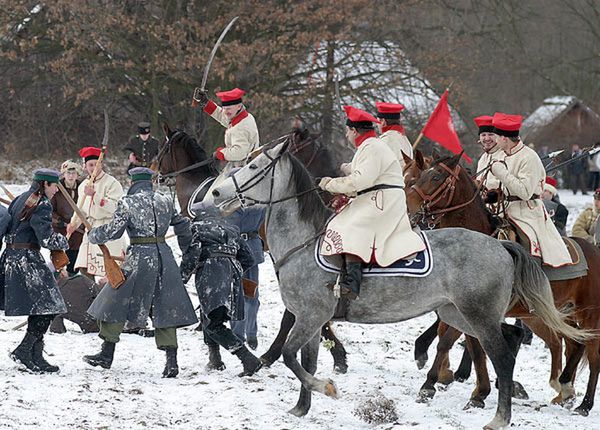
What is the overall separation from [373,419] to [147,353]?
307 centimetres

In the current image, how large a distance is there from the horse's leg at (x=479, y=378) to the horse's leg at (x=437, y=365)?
31 cm

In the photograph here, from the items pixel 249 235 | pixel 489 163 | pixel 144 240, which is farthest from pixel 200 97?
pixel 489 163

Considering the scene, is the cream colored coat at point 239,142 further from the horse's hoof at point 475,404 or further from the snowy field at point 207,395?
the horse's hoof at point 475,404

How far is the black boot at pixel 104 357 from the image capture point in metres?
8.80

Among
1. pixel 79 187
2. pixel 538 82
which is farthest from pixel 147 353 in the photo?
pixel 538 82

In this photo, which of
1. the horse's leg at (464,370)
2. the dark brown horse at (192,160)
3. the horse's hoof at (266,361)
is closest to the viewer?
the horse's hoof at (266,361)

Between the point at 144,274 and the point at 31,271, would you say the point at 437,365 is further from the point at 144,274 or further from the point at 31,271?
the point at 31,271

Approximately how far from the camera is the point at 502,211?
8.91 meters

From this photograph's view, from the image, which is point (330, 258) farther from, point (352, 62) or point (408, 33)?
point (408, 33)

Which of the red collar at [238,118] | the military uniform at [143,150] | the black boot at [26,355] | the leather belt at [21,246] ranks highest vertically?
the red collar at [238,118]

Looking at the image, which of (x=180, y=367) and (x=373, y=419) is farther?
(x=180, y=367)

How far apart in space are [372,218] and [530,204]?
1.99 metres

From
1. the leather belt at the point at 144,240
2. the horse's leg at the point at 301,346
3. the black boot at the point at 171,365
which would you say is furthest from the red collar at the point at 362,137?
the black boot at the point at 171,365

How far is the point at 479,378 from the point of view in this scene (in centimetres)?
834
